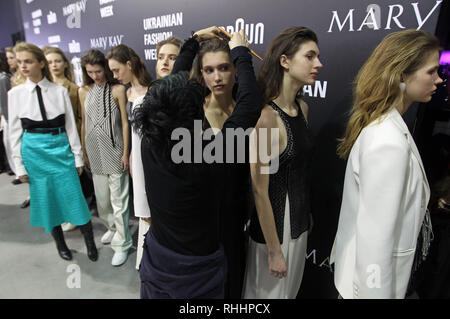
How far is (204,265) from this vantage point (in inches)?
42.5

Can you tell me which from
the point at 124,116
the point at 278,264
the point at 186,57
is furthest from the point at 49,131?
the point at 278,264

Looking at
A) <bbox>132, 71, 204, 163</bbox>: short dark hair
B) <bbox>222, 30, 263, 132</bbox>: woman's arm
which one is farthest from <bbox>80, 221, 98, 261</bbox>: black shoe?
<bbox>222, 30, 263, 132</bbox>: woman's arm

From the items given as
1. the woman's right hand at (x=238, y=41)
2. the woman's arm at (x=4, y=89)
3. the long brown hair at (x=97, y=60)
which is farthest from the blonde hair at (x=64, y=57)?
the woman's right hand at (x=238, y=41)

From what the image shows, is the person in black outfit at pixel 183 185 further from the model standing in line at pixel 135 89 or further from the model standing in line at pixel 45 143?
the model standing in line at pixel 45 143

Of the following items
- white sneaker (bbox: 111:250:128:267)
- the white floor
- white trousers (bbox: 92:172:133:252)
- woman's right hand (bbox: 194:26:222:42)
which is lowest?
the white floor

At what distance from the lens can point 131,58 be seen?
91.3 inches

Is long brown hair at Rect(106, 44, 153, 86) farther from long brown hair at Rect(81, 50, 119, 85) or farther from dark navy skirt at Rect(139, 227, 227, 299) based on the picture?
dark navy skirt at Rect(139, 227, 227, 299)

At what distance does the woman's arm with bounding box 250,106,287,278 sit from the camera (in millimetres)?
1243

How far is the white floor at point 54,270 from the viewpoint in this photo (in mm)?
2158

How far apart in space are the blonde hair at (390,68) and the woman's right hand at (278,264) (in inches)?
27.8

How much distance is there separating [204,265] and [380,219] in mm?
662

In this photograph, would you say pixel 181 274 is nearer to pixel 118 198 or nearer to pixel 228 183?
pixel 228 183

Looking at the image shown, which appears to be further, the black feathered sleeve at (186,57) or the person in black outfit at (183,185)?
the black feathered sleeve at (186,57)
